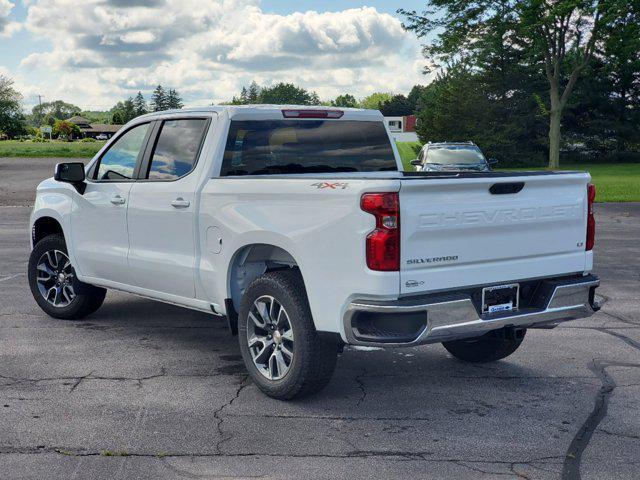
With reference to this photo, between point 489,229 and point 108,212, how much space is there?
3.50 metres

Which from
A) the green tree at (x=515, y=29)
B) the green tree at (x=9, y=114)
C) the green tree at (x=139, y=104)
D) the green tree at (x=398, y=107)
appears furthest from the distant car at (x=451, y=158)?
the green tree at (x=139, y=104)

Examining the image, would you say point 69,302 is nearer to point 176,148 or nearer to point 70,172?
point 70,172

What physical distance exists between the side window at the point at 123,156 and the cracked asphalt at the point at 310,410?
1446mm

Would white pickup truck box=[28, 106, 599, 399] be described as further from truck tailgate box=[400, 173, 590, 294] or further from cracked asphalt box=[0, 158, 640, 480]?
cracked asphalt box=[0, 158, 640, 480]

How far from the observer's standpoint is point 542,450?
183 inches

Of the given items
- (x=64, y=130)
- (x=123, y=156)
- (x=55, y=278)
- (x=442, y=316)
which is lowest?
(x=64, y=130)

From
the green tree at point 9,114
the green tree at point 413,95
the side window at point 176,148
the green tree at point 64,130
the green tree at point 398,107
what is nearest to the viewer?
the side window at point 176,148

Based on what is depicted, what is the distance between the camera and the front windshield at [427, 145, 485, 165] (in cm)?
2331

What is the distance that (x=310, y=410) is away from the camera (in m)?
5.40

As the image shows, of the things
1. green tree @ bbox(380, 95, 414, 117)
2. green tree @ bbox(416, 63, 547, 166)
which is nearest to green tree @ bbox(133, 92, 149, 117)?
green tree @ bbox(380, 95, 414, 117)

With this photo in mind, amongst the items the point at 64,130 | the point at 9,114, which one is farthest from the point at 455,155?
the point at 64,130

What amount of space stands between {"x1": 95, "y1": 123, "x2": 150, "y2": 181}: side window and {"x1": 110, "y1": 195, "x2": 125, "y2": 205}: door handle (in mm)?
170

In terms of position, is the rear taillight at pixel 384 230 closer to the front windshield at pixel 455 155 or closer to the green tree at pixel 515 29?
the front windshield at pixel 455 155

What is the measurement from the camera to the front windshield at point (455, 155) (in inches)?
918
